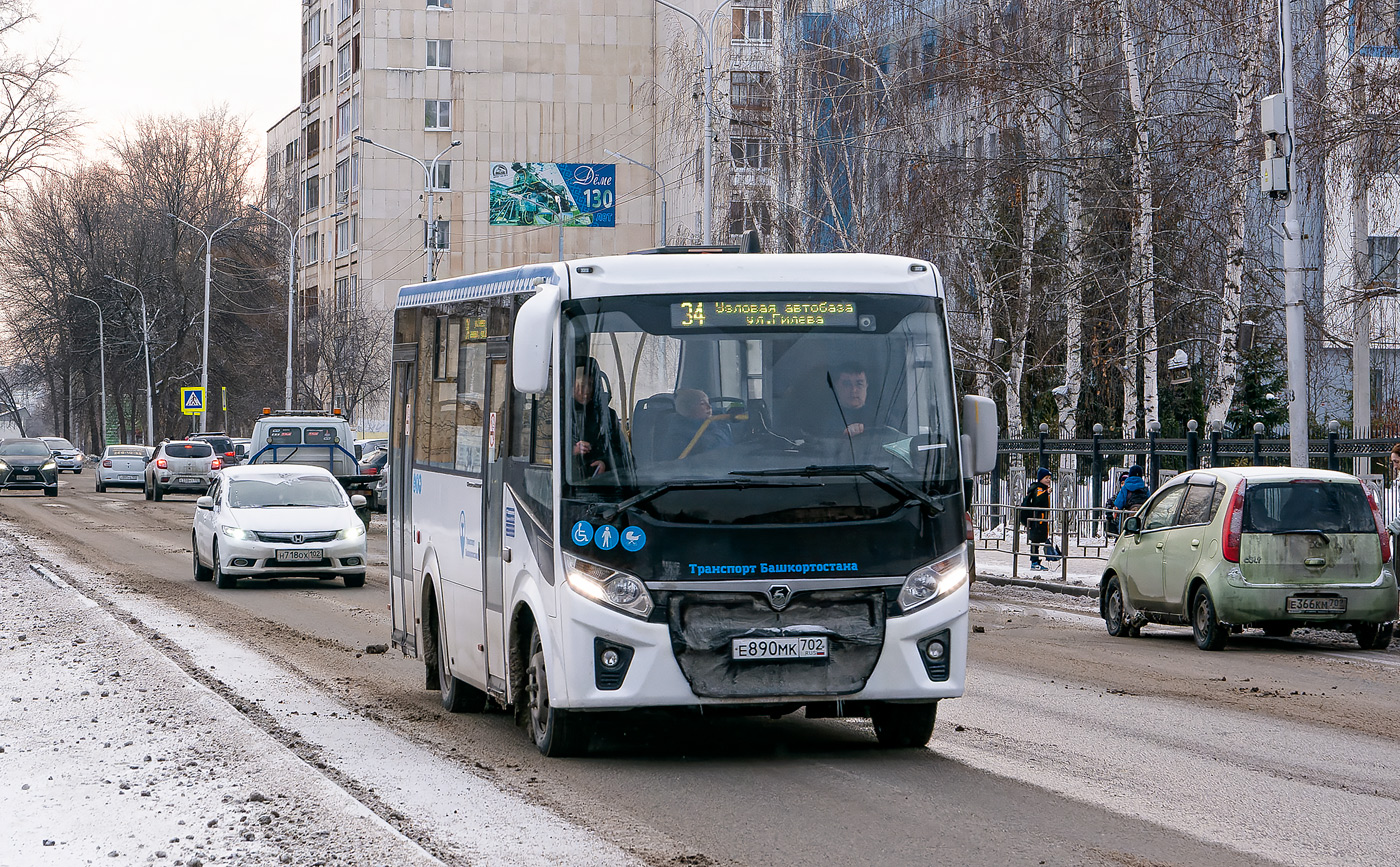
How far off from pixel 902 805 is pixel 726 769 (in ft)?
4.39

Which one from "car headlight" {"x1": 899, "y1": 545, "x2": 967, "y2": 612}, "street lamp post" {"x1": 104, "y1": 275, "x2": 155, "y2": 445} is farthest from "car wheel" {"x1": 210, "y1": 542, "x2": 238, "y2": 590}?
"street lamp post" {"x1": 104, "y1": 275, "x2": 155, "y2": 445}

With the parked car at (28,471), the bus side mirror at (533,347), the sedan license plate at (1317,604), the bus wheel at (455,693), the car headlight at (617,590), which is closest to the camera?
the car headlight at (617,590)

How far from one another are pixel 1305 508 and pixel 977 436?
745 cm

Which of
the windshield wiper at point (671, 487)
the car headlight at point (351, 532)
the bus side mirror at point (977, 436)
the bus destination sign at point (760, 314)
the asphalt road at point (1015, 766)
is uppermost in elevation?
the bus destination sign at point (760, 314)

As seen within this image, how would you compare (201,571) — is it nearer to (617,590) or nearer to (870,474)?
(617,590)

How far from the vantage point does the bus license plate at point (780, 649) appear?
910 centimetres

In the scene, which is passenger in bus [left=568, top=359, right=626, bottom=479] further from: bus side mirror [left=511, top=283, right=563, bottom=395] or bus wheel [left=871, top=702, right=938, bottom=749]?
bus wheel [left=871, top=702, right=938, bottom=749]

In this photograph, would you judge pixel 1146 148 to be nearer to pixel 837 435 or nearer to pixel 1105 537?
pixel 1105 537

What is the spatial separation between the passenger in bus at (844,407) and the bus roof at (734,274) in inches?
17.7

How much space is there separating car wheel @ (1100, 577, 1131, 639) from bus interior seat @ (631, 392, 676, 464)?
9.85 metres

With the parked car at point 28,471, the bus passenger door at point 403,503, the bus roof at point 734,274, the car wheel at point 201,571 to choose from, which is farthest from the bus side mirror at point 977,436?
the parked car at point 28,471

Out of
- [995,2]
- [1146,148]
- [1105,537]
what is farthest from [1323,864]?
[995,2]

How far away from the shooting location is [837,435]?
9.36 meters

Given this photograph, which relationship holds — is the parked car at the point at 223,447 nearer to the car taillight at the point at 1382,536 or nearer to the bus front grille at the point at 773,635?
the car taillight at the point at 1382,536
